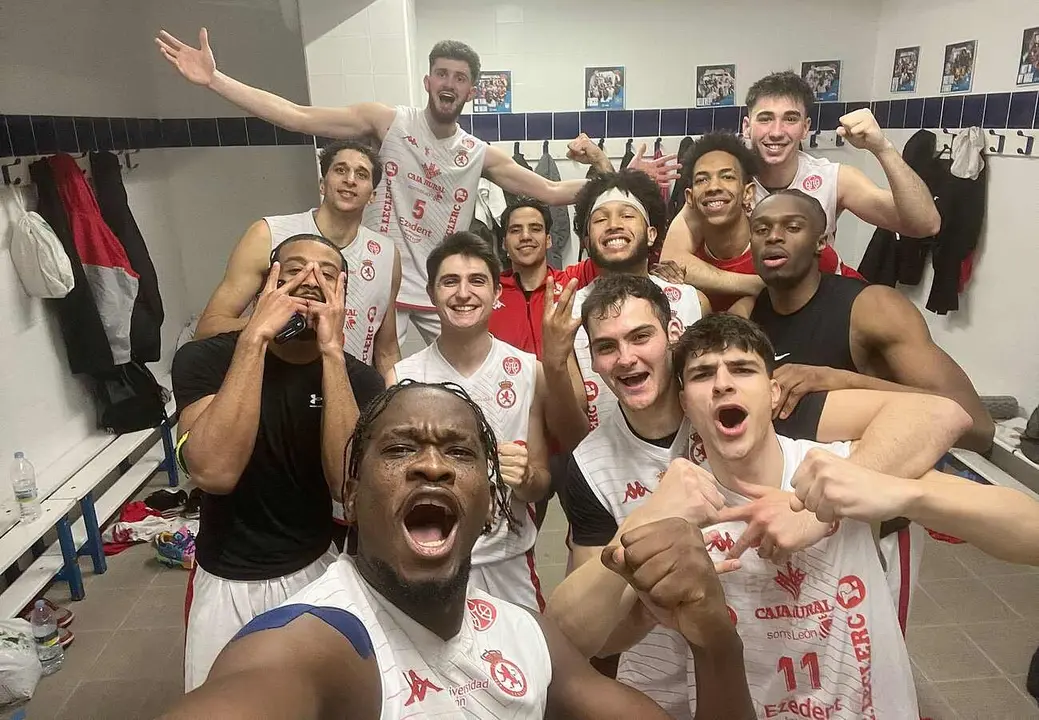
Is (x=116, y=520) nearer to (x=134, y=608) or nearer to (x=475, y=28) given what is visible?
(x=134, y=608)

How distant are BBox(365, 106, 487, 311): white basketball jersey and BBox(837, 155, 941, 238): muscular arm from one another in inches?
56.3


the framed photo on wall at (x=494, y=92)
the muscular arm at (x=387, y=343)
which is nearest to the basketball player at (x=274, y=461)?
the muscular arm at (x=387, y=343)

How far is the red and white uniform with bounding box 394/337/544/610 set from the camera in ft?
6.04

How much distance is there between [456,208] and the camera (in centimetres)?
310

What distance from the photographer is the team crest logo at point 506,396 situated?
1.90 metres

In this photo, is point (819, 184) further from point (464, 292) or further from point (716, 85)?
point (716, 85)

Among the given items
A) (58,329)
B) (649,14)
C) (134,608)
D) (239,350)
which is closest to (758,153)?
(239,350)

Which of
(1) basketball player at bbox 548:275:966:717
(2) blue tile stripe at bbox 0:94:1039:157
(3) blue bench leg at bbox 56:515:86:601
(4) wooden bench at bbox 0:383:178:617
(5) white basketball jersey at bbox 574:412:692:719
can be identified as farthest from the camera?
(2) blue tile stripe at bbox 0:94:1039:157

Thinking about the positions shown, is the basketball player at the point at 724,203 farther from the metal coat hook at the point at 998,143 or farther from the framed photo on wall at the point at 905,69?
the framed photo on wall at the point at 905,69

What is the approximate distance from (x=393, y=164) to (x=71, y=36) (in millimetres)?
1831

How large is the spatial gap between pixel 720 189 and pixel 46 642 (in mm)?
2621

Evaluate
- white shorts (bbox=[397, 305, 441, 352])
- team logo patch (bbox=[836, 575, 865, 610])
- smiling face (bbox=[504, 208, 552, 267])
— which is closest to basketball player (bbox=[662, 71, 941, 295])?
smiling face (bbox=[504, 208, 552, 267])

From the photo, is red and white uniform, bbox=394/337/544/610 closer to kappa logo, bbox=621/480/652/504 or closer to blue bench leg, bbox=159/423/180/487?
kappa logo, bbox=621/480/652/504

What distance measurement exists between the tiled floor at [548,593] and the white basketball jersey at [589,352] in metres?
1.06
